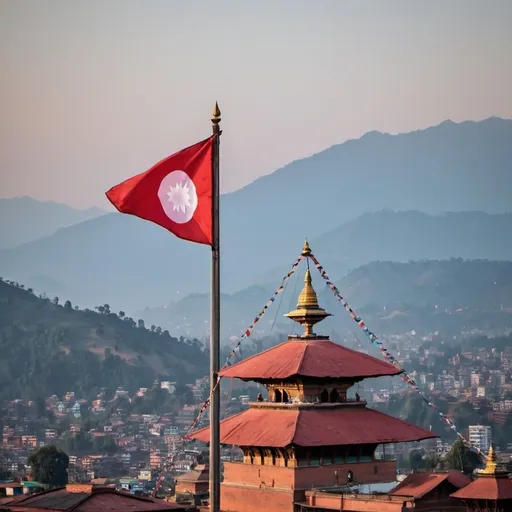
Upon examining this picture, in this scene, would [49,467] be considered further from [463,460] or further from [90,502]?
[90,502]

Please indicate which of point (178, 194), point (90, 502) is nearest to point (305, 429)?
point (90, 502)

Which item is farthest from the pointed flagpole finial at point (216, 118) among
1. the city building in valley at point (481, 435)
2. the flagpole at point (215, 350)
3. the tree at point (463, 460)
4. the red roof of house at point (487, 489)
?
the city building in valley at point (481, 435)

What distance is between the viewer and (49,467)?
7625cm

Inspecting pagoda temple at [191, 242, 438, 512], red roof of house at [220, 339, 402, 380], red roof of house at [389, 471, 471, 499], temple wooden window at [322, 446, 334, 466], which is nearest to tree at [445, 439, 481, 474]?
red roof of house at [220, 339, 402, 380]

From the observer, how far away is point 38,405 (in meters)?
186

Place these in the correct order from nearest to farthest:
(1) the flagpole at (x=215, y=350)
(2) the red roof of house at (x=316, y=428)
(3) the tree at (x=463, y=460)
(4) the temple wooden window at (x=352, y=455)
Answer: (1) the flagpole at (x=215, y=350), (2) the red roof of house at (x=316, y=428), (4) the temple wooden window at (x=352, y=455), (3) the tree at (x=463, y=460)

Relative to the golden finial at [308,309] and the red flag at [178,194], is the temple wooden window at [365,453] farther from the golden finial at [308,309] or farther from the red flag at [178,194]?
the red flag at [178,194]

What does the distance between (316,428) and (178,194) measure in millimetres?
12821

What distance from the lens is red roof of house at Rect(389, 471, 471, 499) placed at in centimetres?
3394

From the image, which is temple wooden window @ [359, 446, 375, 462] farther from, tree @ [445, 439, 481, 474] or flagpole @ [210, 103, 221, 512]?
tree @ [445, 439, 481, 474]

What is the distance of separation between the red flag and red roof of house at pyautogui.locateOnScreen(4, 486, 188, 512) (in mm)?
14311

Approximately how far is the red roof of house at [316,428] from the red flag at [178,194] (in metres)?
11.9

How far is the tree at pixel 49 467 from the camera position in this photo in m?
75.1

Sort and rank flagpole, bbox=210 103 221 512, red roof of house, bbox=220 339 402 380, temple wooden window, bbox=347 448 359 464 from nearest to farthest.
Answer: flagpole, bbox=210 103 221 512 → temple wooden window, bbox=347 448 359 464 → red roof of house, bbox=220 339 402 380
